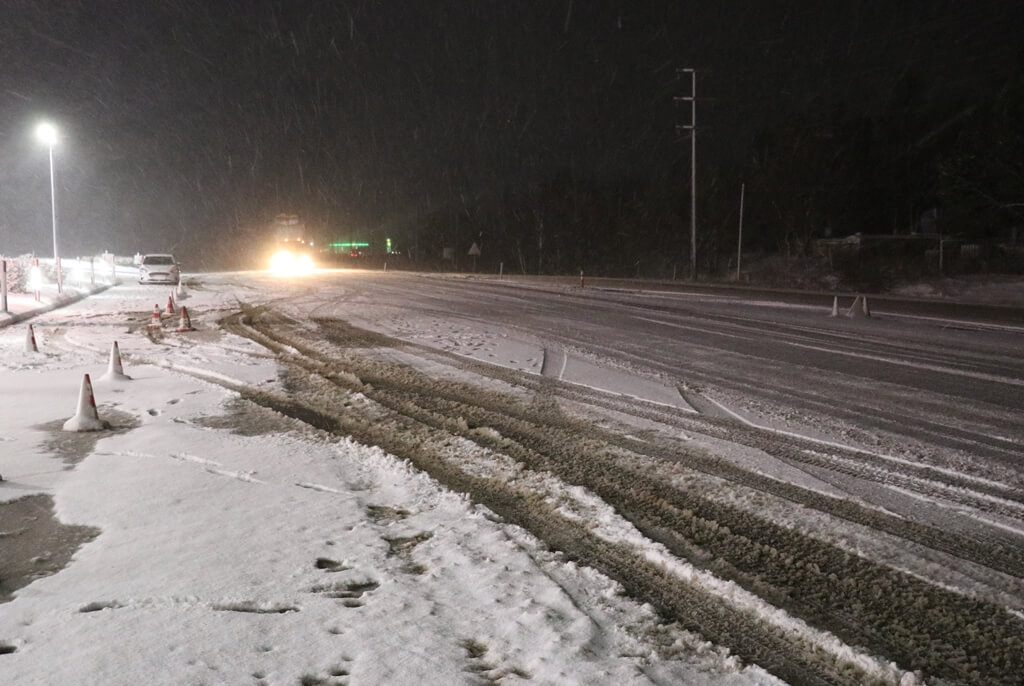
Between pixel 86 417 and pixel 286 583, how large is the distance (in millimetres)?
4821

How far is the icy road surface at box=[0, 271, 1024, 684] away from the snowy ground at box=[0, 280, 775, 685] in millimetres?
18

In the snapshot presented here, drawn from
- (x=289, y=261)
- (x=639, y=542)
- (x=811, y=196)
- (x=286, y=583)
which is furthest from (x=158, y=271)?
(x=811, y=196)

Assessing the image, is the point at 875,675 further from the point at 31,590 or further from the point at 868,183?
the point at 868,183

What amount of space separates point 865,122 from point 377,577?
65.1m

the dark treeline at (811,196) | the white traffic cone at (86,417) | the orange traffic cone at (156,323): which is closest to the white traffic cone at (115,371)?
the white traffic cone at (86,417)

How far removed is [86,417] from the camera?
25.6 ft

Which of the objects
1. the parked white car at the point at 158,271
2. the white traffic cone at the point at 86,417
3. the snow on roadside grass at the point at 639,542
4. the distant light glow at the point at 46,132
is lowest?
the snow on roadside grass at the point at 639,542

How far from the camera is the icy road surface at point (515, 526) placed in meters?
3.45

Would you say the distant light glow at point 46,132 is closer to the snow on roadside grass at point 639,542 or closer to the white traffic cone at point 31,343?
the white traffic cone at point 31,343

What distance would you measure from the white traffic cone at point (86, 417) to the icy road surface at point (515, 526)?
0.19 metres

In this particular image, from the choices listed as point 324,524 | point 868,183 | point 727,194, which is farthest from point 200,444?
point 727,194

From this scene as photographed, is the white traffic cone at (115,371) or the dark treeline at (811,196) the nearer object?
the white traffic cone at (115,371)

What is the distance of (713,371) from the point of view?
11.2m

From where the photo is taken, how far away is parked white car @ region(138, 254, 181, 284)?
119 ft
